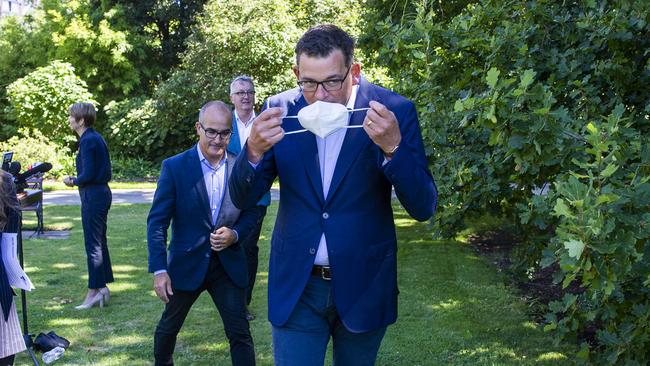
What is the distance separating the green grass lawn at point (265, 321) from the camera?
6.26 metres

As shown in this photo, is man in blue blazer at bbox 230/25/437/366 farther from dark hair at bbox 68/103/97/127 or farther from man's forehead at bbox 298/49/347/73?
dark hair at bbox 68/103/97/127

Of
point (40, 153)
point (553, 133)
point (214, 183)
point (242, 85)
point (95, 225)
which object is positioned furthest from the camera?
point (40, 153)

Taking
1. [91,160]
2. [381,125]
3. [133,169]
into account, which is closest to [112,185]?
[133,169]

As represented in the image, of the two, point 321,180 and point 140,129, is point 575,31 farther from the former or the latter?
point 140,129

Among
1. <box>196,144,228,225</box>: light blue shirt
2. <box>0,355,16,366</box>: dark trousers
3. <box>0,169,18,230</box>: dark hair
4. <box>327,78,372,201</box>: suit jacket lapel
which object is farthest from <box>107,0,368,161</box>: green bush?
<box>327,78,372,201</box>: suit jacket lapel

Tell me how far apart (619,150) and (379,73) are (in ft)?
54.4

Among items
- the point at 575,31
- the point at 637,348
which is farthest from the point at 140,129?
the point at 637,348

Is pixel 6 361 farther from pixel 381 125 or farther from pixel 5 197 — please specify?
pixel 381 125

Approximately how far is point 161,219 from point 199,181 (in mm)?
354

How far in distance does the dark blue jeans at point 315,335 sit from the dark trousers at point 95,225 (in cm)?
475

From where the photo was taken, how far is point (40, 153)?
20.7 m

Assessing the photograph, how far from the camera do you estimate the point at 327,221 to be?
3.23m

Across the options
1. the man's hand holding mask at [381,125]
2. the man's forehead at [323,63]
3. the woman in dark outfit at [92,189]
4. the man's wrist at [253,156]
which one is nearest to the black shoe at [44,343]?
the woman in dark outfit at [92,189]

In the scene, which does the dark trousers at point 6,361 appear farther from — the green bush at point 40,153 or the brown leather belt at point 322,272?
the green bush at point 40,153
